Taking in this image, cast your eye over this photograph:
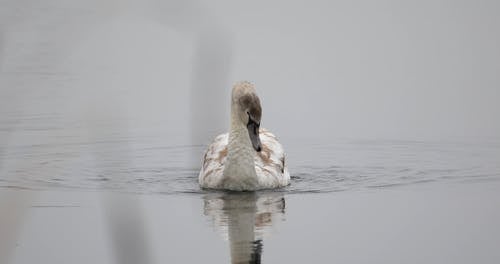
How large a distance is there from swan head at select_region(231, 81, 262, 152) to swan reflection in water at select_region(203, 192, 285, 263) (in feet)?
2.88

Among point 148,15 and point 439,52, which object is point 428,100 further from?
point 148,15

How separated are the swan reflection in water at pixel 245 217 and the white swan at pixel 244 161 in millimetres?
234

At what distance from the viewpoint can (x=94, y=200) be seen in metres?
12.0

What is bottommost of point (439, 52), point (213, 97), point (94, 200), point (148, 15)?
point (94, 200)

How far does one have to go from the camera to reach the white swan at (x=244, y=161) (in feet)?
41.5

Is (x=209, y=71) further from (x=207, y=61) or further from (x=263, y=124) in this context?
(x=263, y=124)

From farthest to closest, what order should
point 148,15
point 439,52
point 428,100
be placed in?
point 439,52 < point 428,100 < point 148,15

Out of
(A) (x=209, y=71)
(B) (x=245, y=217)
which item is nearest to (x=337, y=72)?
(B) (x=245, y=217)

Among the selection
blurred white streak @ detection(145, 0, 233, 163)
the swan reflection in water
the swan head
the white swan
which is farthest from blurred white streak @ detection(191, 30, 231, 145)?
the swan head

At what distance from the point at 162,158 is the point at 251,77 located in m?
7.53

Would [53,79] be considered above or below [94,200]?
above

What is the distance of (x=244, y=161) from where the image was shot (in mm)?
12750

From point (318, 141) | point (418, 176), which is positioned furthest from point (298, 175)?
point (318, 141)

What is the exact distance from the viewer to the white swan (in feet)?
41.5
